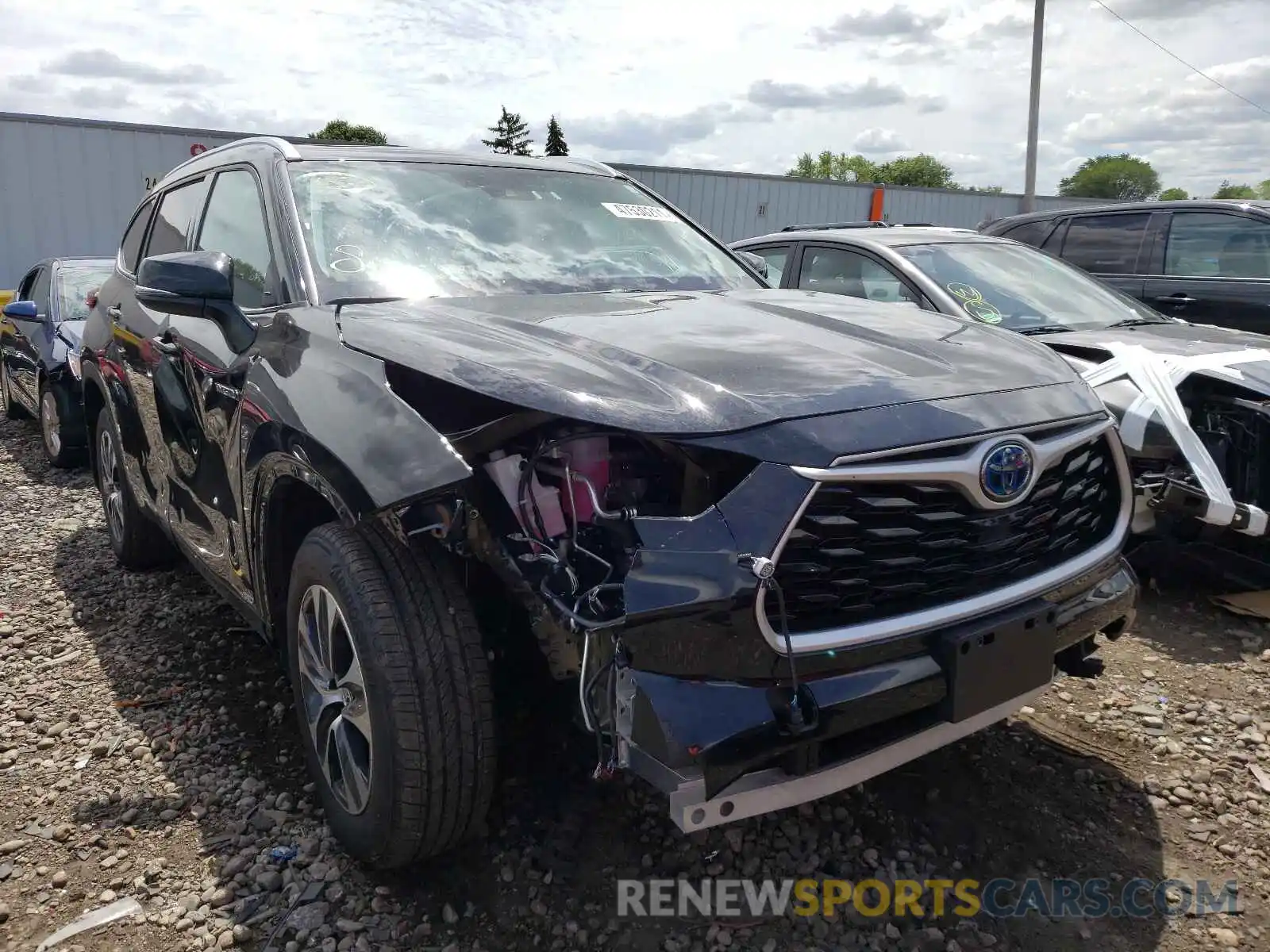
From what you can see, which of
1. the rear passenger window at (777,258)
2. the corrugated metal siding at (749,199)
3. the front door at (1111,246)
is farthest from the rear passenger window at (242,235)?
the corrugated metal siding at (749,199)

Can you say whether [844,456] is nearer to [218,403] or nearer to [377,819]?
[377,819]

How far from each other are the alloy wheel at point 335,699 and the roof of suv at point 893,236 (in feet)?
12.8

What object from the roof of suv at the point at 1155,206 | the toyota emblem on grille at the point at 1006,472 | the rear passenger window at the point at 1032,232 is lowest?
the toyota emblem on grille at the point at 1006,472

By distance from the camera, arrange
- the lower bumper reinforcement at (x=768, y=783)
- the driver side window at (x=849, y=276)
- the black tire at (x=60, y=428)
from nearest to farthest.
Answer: the lower bumper reinforcement at (x=768, y=783)
the driver side window at (x=849, y=276)
the black tire at (x=60, y=428)

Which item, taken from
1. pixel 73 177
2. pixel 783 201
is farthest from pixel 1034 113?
pixel 73 177

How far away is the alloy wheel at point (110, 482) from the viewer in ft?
A: 14.4

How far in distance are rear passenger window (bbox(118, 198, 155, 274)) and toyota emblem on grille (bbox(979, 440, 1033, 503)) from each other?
12.6 ft

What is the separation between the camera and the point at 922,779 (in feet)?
8.96

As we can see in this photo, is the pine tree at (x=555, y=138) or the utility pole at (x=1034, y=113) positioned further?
the pine tree at (x=555, y=138)

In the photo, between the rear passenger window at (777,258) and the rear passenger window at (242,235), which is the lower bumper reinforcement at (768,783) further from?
the rear passenger window at (777,258)

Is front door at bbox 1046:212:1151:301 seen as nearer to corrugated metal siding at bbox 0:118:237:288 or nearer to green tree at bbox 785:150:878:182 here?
corrugated metal siding at bbox 0:118:237:288

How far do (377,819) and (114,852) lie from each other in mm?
883

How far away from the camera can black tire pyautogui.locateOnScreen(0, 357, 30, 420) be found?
8.41 m

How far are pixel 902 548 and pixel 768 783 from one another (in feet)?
1.81
